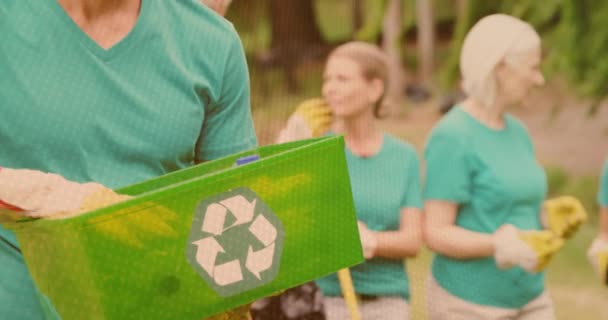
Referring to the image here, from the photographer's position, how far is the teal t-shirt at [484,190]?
1938 millimetres

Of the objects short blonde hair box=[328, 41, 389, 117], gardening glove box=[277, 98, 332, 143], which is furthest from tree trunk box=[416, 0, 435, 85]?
gardening glove box=[277, 98, 332, 143]

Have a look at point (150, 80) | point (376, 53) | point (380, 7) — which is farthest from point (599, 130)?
point (150, 80)

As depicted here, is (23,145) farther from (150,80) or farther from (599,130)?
(599,130)

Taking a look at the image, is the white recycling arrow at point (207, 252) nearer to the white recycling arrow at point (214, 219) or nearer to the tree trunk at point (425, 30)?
the white recycling arrow at point (214, 219)

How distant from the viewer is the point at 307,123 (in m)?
1.88

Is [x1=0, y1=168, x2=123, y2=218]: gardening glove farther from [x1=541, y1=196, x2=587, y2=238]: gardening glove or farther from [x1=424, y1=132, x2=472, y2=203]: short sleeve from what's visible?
[x1=541, y1=196, x2=587, y2=238]: gardening glove

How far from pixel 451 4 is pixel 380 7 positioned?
1.14 m

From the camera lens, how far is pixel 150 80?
3.46 ft

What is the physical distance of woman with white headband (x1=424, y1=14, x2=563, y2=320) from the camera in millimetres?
1938

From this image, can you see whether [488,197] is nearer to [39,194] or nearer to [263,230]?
[263,230]

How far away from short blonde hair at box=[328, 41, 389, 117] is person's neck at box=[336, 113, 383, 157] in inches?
3.5

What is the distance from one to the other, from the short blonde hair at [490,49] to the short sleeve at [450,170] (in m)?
0.12

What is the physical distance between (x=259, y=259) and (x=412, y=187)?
43.3 inches

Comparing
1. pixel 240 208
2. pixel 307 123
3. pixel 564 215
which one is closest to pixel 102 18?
pixel 240 208
